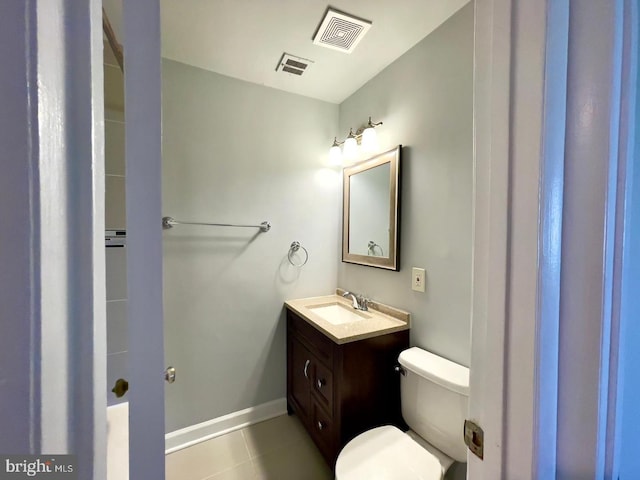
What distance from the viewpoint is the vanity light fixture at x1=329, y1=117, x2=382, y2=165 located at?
1692 mm

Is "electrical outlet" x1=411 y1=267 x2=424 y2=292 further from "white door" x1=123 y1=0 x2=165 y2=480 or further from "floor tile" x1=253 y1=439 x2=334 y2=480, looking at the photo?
"white door" x1=123 y1=0 x2=165 y2=480

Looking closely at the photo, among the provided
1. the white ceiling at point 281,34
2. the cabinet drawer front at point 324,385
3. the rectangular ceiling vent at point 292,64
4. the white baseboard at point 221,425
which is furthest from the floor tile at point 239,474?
the rectangular ceiling vent at point 292,64

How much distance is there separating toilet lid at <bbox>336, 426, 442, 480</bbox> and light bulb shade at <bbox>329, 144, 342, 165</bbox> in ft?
5.72

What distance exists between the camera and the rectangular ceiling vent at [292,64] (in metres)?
1.56

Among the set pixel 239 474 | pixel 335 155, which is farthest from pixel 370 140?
pixel 239 474

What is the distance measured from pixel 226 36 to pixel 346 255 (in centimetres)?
153

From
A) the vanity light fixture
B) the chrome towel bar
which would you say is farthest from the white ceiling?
the chrome towel bar

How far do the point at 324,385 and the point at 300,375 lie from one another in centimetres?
34

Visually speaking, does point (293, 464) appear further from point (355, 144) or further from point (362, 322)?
point (355, 144)

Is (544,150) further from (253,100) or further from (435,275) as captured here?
(253,100)

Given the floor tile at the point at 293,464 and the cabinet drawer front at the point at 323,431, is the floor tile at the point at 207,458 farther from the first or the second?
the cabinet drawer front at the point at 323,431

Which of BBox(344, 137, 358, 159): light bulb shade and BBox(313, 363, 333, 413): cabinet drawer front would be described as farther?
BBox(344, 137, 358, 159): light bulb shade

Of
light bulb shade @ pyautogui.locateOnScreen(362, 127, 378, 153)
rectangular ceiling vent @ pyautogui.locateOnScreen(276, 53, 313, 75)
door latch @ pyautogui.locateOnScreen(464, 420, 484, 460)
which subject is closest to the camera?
door latch @ pyautogui.locateOnScreen(464, 420, 484, 460)

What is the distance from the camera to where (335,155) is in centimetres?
201
